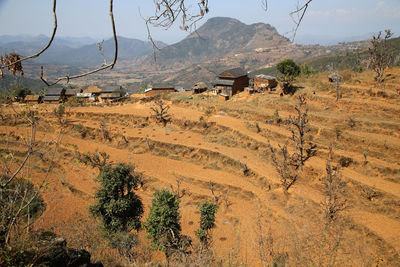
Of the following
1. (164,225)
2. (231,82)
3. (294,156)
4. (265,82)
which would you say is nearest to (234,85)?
(231,82)

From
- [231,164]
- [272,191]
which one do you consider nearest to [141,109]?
[231,164]

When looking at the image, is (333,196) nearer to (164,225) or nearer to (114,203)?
(164,225)

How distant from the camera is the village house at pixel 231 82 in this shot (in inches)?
1281

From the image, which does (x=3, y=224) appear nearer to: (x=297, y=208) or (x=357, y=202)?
(x=297, y=208)

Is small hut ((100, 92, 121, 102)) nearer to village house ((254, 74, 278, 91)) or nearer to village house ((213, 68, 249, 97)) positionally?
village house ((213, 68, 249, 97))

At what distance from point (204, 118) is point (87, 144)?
43.7 ft

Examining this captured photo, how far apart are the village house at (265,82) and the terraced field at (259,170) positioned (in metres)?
2.60

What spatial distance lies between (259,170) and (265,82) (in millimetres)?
16810

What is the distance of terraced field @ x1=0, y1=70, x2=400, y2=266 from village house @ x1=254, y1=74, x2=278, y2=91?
260 centimetres

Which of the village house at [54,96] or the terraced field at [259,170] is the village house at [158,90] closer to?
the terraced field at [259,170]

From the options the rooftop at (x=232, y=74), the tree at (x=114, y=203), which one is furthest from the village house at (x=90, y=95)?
the tree at (x=114, y=203)

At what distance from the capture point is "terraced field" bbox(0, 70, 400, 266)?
11.6m

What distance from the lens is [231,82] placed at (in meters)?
32.5

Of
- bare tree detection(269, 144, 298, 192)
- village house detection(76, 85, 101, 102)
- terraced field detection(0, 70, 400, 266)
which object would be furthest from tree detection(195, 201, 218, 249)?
village house detection(76, 85, 101, 102)
